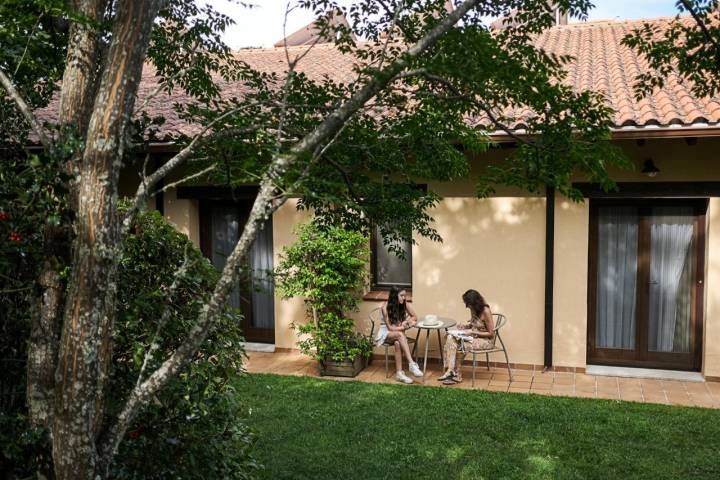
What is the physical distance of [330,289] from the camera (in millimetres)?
8047

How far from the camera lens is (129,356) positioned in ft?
11.1

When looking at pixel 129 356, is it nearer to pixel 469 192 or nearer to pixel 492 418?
pixel 492 418

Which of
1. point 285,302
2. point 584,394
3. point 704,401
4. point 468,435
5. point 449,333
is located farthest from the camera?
point 285,302

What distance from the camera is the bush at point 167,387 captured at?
2973 mm

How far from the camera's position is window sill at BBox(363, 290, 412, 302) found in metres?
8.54

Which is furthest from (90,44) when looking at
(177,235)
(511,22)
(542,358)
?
(542,358)

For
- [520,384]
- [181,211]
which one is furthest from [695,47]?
[181,211]

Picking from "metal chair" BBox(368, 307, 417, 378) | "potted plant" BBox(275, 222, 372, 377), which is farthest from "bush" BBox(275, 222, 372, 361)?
"metal chair" BBox(368, 307, 417, 378)

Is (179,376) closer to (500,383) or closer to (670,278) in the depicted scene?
(500,383)

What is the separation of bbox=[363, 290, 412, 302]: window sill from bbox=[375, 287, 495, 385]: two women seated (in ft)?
2.33

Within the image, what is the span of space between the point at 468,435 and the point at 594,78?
541 cm

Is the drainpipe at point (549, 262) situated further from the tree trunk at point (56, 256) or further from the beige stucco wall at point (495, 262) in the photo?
the tree trunk at point (56, 256)

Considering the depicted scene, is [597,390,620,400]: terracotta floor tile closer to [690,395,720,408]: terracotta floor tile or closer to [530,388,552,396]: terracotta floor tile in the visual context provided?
[530,388,552,396]: terracotta floor tile

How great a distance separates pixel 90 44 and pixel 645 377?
23.1 feet
